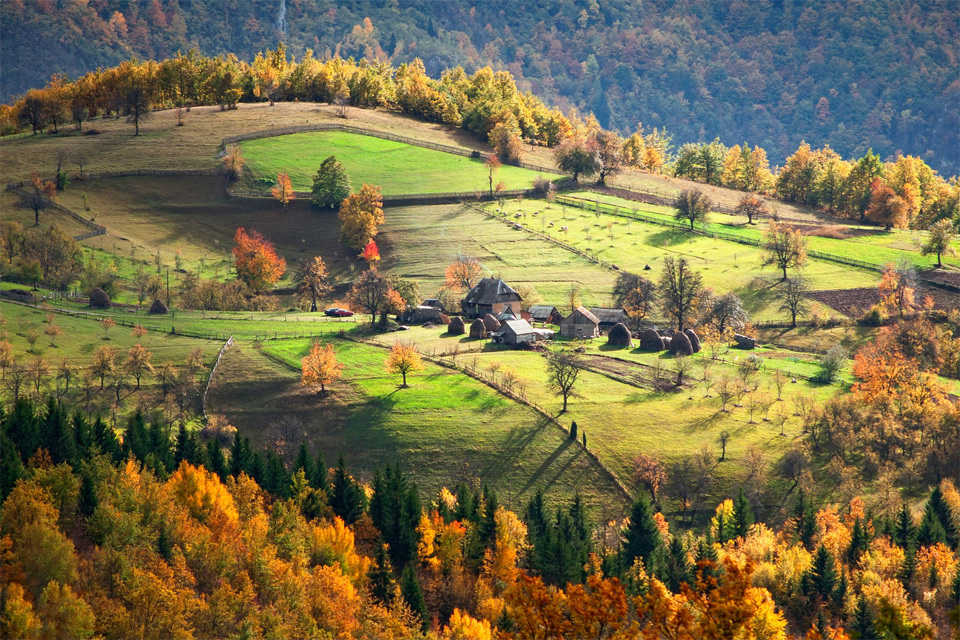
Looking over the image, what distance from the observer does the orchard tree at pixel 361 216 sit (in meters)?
148

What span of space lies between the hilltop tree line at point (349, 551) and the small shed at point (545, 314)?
137 ft

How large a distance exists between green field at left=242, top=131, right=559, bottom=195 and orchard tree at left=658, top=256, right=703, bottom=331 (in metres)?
46.8

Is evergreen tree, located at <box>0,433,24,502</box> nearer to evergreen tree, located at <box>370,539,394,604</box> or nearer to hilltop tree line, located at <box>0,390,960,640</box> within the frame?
hilltop tree line, located at <box>0,390,960,640</box>

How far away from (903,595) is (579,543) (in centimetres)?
2277

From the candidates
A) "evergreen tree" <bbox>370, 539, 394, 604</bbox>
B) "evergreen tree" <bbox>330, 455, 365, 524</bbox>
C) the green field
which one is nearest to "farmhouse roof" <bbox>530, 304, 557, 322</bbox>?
the green field

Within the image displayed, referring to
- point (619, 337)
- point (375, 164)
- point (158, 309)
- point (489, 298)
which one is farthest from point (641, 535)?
point (375, 164)

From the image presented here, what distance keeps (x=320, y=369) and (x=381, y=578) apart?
113ft

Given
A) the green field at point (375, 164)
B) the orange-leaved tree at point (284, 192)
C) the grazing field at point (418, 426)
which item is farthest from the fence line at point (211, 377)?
the green field at point (375, 164)

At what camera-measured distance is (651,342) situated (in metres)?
117

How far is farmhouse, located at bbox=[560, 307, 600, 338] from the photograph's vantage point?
121 m

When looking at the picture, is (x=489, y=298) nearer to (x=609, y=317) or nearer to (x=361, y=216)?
(x=609, y=317)

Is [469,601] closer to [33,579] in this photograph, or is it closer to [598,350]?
[33,579]

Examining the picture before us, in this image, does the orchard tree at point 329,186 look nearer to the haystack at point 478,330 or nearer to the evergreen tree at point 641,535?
the haystack at point 478,330

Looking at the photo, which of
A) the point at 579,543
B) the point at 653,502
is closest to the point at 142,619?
the point at 579,543
